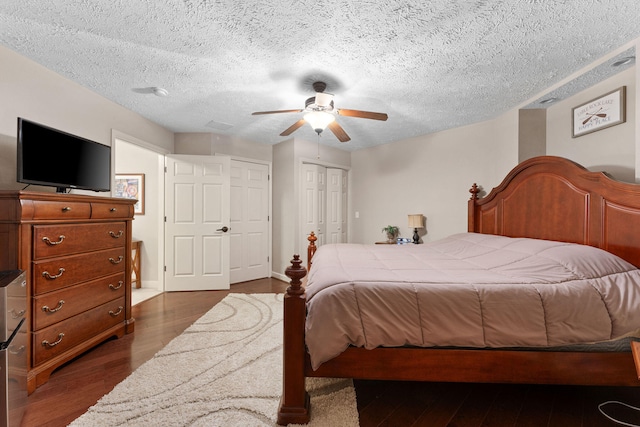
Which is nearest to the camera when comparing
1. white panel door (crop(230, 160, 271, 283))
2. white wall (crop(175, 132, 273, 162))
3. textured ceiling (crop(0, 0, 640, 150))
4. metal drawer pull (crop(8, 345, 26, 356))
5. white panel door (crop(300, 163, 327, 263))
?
metal drawer pull (crop(8, 345, 26, 356))

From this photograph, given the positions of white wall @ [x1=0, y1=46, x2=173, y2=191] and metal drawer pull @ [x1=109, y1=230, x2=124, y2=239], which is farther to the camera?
metal drawer pull @ [x1=109, y1=230, x2=124, y2=239]

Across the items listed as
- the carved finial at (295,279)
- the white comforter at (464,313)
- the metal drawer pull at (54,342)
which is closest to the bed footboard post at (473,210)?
the white comforter at (464,313)

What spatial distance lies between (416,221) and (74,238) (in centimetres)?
389

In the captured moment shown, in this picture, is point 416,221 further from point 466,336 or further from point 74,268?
point 74,268

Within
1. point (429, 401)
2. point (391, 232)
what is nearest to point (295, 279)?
point (429, 401)

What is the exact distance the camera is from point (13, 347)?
1.38m

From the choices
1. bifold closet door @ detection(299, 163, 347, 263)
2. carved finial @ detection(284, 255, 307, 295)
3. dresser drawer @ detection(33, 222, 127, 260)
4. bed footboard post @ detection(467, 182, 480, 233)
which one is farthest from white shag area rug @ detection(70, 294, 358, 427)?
bed footboard post @ detection(467, 182, 480, 233)

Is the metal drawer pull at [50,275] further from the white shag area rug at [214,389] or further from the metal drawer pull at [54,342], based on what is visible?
the white shag area rug at [214,389]

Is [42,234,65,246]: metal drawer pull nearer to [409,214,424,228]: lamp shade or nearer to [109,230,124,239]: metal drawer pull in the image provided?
[109,230,124,239]: metal drawer pull

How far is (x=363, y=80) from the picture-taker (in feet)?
8.25

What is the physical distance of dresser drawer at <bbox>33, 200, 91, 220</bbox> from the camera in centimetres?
180

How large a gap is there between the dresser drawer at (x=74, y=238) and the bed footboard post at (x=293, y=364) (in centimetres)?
171

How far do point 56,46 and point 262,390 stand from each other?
2.82 meters

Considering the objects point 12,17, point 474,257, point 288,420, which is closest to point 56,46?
point 12,17
